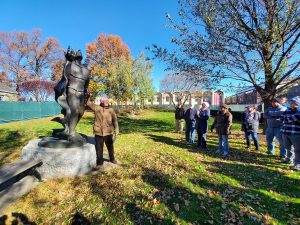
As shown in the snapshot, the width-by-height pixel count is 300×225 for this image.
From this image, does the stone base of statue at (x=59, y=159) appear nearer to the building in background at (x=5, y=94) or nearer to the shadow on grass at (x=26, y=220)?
the shadow on grass at (x=26, y=220)

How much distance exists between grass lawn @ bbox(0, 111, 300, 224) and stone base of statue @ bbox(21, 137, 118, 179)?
0.21m

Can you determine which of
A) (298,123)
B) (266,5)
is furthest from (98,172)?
(266,5)

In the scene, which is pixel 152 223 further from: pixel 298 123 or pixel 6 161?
pixel 6 161

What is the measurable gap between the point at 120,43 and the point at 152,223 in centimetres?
3899

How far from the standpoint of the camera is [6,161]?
219 inches

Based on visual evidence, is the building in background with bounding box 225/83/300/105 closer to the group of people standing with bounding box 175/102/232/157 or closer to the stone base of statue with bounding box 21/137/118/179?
the group of people standing with bounding box 175/102/232/157

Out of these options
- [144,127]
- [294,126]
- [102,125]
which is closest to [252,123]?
[294,126]

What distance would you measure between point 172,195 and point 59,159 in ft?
8.91

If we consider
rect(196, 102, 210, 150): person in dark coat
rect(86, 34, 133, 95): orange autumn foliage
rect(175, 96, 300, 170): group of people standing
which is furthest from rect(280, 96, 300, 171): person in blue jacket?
rect(86, 34, 133, 95): orange autumn foliage

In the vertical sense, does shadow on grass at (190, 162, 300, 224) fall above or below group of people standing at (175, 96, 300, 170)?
below

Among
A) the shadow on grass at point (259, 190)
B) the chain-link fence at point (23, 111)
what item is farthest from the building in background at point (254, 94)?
the chain-link fence at point (23, 111)

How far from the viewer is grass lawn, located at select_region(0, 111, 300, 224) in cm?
325

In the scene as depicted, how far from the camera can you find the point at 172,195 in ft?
12.8

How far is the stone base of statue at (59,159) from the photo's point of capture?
14.6 ft
